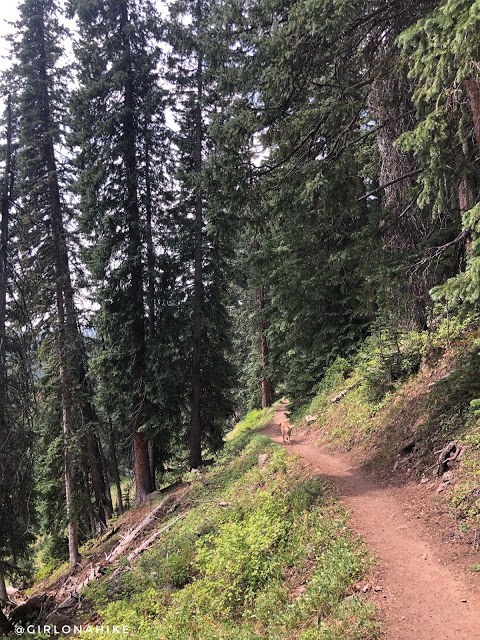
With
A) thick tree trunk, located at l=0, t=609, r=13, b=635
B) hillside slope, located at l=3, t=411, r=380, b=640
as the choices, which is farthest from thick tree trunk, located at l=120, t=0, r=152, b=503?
thick tree trunk, located at l=0, t=609, r=13, b=635

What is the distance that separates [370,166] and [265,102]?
658 cm

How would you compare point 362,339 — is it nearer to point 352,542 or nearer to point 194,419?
point 194,419

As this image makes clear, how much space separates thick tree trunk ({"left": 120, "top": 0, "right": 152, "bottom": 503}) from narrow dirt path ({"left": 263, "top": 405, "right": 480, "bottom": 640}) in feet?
31.1

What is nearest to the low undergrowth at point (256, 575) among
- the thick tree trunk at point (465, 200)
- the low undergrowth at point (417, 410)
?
the low undergrowth at point (417, 410)

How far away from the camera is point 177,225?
599 inches

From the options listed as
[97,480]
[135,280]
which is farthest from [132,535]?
[135,280]

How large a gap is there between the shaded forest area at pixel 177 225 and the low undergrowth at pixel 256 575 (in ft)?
10.7

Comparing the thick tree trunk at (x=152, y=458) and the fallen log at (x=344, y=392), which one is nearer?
the fallen log at (x=344, y=392)

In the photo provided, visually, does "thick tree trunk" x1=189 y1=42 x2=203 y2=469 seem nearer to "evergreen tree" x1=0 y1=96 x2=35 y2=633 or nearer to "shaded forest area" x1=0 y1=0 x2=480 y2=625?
"shaded forest area" x1=0 y1=0 x2=480 y2=625

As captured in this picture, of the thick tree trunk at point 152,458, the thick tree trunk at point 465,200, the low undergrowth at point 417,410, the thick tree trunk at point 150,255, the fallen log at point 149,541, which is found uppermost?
the thick tree trunk at point 150,255

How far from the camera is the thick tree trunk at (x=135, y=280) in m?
13.7

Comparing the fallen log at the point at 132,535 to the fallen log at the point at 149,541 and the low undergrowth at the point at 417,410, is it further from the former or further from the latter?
the low undergrowth at the point at 417,410

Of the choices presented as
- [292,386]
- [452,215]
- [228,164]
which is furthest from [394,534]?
[292,386]

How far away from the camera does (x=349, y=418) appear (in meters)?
10.2
